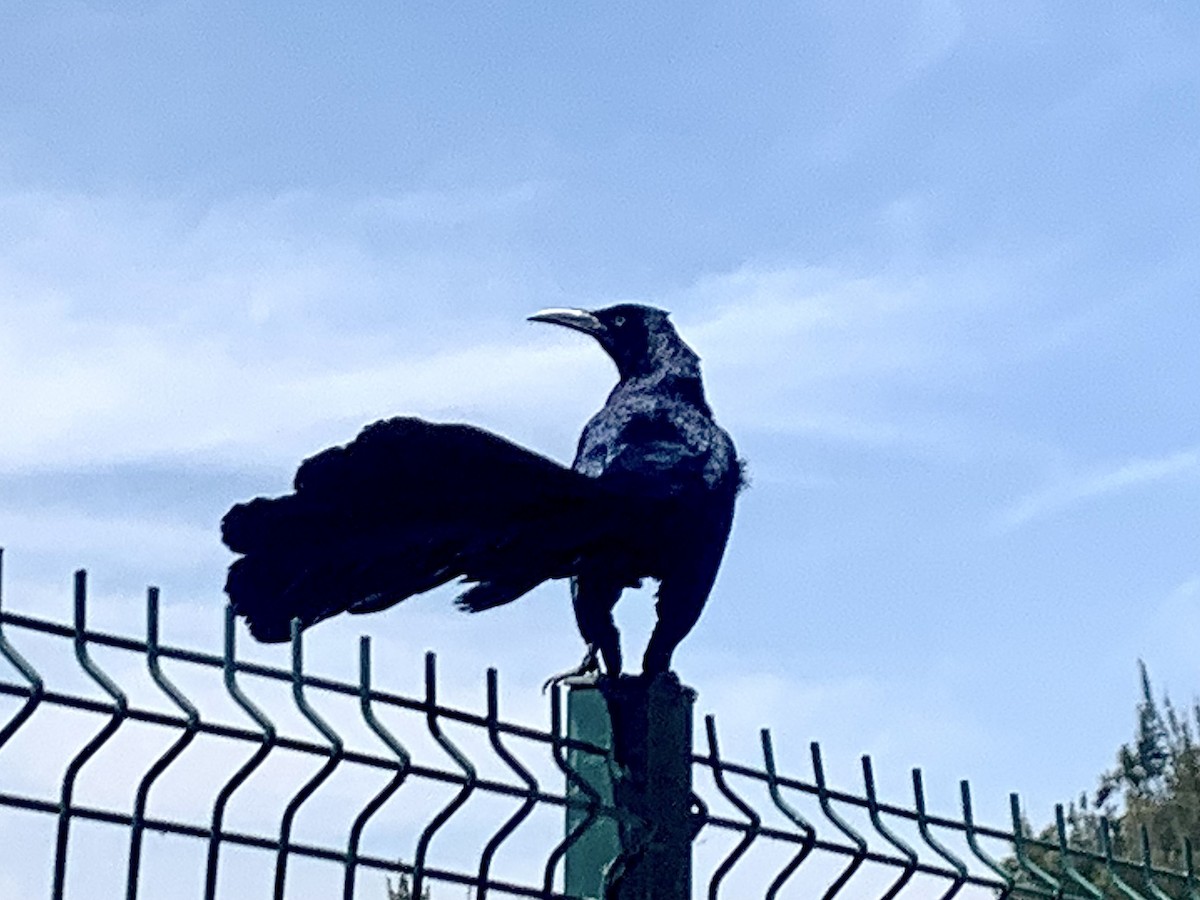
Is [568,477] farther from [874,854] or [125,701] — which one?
[125,701]

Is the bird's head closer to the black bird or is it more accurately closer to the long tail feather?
the black bird

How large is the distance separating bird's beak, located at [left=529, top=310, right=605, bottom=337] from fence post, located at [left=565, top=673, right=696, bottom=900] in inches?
51.8

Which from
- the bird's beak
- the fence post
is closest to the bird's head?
the bird's beak

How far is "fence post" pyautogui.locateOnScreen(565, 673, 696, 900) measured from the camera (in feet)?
11.3

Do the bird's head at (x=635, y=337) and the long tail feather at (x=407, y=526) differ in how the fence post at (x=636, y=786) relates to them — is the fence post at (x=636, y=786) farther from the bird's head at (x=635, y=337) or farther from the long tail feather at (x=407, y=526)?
the bird's head at (x=635, y=337)

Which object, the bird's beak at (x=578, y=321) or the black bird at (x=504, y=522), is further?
the bird's beak at (x=578, y=321)

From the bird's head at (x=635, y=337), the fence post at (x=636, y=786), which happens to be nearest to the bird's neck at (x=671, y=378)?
the bird's head at (x=635, y=337)

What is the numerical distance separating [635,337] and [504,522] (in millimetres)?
1077

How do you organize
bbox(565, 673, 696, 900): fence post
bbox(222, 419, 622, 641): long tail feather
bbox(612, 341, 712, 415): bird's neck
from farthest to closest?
bbox(612, 341, 712, 415): bird's neck < bbox(565, 673, 696, 900): fence post < bbox(222, 419, 622, 641): long tail feather

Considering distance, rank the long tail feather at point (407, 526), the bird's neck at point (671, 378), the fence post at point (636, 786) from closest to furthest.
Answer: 1. the long tail feather at point (407, 526)
2. the fence post at point (636, 786)
3. the bird's neck at point (671, 378)

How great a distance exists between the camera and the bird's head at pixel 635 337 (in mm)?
4535

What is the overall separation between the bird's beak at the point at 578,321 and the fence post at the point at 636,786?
1316mm

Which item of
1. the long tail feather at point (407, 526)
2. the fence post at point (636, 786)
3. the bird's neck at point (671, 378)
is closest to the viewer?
the long tail feather at point (407, 526)

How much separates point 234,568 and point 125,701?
0.62 meters
